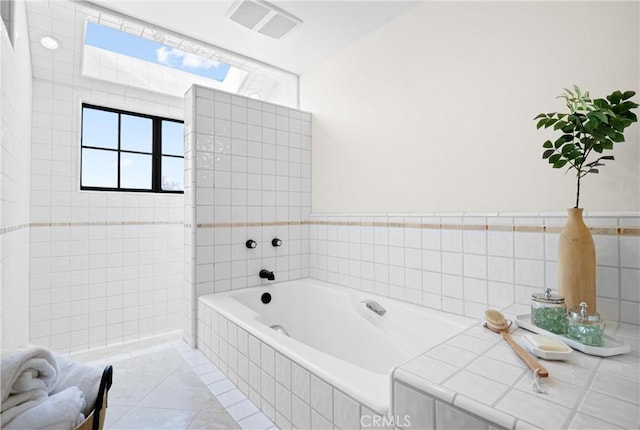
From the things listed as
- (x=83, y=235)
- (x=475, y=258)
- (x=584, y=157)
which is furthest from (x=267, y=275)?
(x=584, y=157)

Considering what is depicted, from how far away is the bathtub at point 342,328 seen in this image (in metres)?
1.14

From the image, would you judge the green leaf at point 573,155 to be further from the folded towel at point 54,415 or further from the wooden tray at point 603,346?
the folded towel at point 54,415

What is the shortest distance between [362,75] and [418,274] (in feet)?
4.99

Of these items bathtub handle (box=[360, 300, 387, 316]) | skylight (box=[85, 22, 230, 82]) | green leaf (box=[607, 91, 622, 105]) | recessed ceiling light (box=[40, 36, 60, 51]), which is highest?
skylight (box=[85, 22, 230, 82])

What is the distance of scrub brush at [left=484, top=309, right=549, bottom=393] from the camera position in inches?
33.1

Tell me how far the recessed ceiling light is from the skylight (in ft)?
0.78

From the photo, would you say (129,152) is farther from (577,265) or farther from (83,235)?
Result: (577,265)

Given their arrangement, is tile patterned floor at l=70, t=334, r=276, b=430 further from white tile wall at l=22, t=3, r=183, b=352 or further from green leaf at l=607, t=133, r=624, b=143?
green leaf at l=607, t=133, r=624, b=143

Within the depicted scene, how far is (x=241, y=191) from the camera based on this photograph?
2.45 meters

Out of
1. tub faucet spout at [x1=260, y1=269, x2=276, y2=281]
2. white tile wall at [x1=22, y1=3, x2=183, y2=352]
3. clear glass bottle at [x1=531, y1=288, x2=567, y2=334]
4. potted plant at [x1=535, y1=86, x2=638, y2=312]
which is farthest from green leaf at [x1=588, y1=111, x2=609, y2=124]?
white tile wall at [x1=22, y1=3, x2=183, y2=352]

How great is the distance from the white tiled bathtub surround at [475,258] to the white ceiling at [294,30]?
1379 mm

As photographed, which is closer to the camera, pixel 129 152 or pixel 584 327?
pixel 584 327

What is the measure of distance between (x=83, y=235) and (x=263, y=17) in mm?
2469

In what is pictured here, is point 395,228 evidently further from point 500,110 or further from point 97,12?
point 97,12
